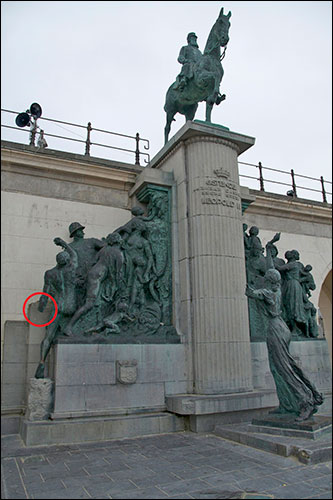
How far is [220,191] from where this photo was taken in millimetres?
9867

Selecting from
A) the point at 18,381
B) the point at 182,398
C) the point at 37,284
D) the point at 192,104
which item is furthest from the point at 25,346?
the point at 192,104

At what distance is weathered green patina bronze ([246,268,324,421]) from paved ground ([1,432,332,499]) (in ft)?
3.47

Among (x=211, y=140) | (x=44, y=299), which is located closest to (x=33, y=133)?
(x=211, y=140)

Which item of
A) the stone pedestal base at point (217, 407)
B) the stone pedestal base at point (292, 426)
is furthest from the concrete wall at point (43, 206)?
the stone pedestal base at point (292, 426)

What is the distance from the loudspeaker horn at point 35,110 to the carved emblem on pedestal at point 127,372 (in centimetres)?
844

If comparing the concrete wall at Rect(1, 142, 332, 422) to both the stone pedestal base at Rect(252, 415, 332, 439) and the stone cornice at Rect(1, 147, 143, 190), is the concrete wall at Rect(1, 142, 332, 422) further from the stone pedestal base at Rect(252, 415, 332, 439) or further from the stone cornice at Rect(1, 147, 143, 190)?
the stone pedestal base at Rect(252, 415, 332, 439)

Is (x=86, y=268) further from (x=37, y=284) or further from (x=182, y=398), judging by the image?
(x=182, y=398)

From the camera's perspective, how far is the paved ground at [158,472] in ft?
16.0

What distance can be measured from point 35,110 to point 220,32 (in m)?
5.99

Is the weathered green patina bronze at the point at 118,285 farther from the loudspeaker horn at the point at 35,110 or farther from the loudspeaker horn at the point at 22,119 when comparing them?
the loudspeaker horn at the point at 35,110

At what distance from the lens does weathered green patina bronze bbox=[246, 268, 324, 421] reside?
277 inches

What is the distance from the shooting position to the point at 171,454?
660cm

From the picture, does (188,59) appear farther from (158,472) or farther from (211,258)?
(158,472)

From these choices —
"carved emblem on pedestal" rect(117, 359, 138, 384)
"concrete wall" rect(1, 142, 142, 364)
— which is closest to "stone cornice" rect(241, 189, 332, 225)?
"concrete wall" rect(1, 142, 142, 364)
